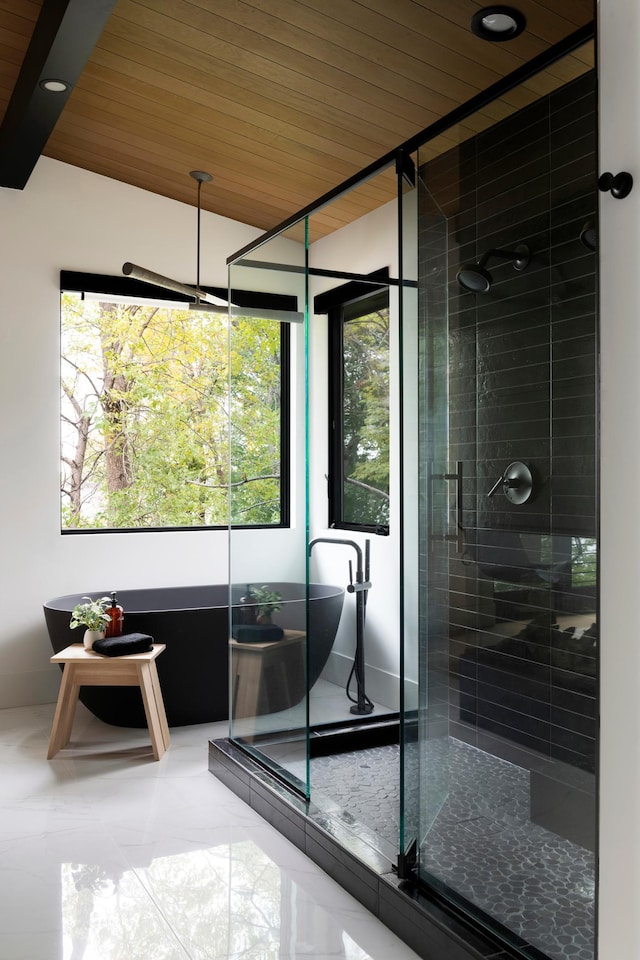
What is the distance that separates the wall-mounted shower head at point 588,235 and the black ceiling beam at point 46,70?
1.94 meters

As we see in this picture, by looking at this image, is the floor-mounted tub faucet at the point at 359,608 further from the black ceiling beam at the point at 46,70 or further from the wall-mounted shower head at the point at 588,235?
the black ceiling beam at the point at 46,70

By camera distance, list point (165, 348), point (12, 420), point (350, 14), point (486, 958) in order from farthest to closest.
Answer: point (165, 348) → point (12, 420) → point (350, 14) → point (486, 958)

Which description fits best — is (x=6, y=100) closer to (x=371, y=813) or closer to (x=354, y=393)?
(x=354, y=393)

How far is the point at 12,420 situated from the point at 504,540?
344 cm

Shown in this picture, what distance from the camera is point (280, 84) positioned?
135 inches

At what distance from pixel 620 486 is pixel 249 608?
2218mm

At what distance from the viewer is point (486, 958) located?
1.86 metres

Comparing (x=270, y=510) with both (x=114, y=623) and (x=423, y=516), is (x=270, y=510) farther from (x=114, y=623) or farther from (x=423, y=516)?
(x=114, y=623)

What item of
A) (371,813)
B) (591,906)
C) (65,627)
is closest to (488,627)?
(591,906)

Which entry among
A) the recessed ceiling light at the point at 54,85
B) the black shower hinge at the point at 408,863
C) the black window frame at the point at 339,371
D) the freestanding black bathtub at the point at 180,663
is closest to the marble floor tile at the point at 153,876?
the black shower hinge at the point at 408,863

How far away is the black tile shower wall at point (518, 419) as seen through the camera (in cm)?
181

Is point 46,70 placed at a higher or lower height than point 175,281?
higher

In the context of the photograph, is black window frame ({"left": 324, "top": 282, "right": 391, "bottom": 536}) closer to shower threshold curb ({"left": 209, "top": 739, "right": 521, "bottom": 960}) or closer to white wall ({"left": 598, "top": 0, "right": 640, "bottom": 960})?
shower threshold curb ({"left": 209, "top": 739, "right": 521, "bottom": 960})

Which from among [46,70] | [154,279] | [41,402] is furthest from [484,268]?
[41,402]
